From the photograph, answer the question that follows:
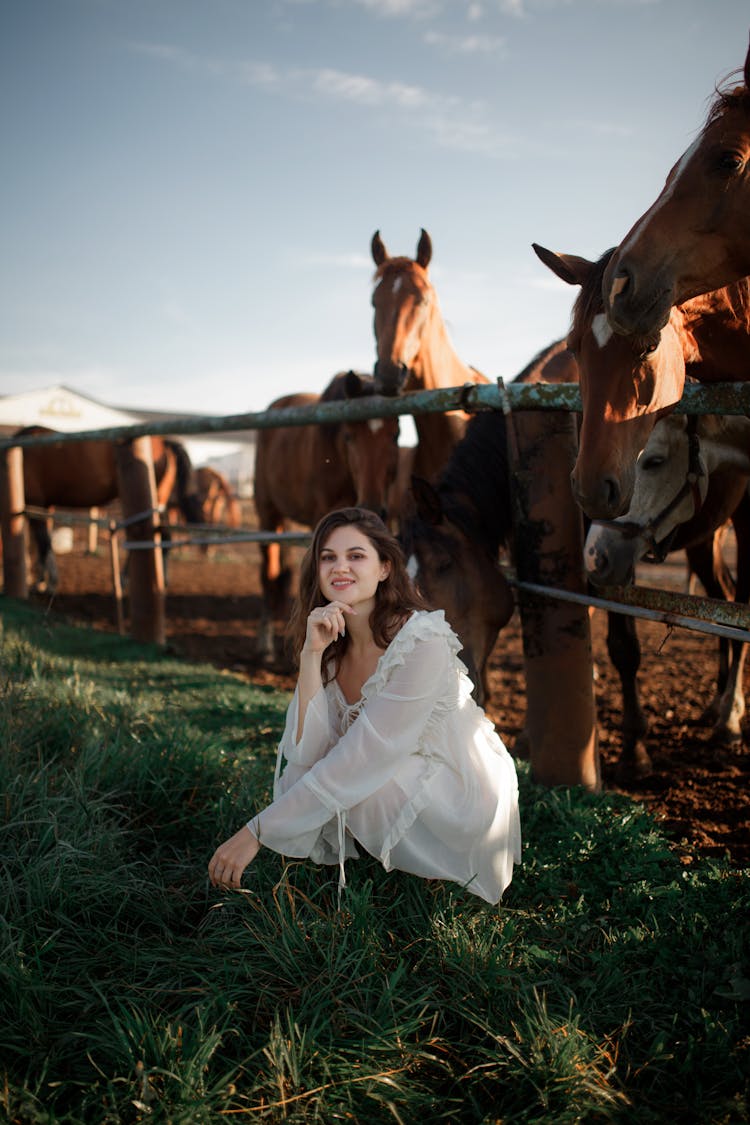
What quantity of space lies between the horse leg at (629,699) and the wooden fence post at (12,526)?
6483mm

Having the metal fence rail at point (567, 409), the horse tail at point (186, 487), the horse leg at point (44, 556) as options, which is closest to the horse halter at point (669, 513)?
the metal fence rail at point (567, 409)

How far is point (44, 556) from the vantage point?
30.7 ft

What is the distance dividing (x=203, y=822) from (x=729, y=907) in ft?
4.90

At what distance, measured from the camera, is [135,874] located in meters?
2.04

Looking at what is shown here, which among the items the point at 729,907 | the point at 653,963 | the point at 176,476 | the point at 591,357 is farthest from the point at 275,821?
the point at 176,476

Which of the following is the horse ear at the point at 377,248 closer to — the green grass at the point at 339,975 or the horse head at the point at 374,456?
the horse head at the point at 374,456

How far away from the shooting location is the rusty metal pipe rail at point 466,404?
225cm

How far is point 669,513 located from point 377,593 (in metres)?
1.53

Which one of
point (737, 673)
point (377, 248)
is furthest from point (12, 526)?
point (737, 673)

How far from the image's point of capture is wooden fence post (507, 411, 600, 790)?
111 inches

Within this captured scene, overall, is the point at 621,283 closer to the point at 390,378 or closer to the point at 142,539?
the point at 390,378

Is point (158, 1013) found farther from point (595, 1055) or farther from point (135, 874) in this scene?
point (595, 1055)

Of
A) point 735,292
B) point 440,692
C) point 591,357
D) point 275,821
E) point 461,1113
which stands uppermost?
point 735,292

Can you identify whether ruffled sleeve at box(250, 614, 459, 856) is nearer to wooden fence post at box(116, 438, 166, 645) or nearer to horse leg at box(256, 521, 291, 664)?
wooden fence post at box(116, 438, 166, 645)
